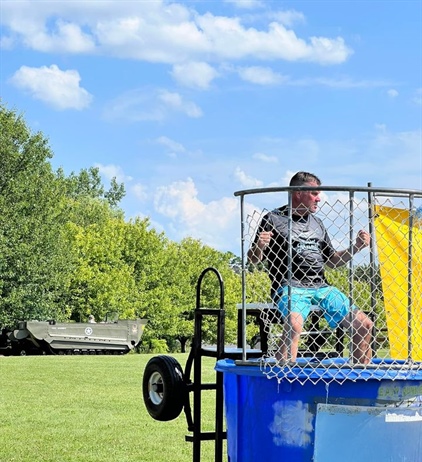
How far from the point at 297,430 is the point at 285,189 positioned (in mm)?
1543

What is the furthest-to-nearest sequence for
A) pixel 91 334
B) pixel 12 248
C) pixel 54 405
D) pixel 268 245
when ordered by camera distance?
pixel 12 248 < pixel 91 334 < pixel 54 405 < pixel 268 245

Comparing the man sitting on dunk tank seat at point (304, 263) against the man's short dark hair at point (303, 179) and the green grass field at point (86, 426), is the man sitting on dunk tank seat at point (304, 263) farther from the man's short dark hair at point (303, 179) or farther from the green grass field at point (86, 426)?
the green grass field at point (86, 426)

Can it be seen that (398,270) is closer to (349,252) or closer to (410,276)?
(410,276)

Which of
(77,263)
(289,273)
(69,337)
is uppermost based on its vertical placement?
(77,263)

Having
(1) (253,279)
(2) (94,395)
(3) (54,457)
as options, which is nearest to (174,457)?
(3) (54,457)

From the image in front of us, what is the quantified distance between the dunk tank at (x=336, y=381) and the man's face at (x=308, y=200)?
0.13 m

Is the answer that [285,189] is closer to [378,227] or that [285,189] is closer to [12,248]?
[378,227]

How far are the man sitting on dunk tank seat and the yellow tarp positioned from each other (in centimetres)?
24

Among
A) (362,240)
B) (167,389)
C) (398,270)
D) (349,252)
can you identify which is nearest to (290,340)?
(349,252)

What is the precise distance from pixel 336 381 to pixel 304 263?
97 cm

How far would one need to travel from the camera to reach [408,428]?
5879 millimetres

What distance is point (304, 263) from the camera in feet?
21.0

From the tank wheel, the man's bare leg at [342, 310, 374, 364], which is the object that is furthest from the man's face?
the tank wheel

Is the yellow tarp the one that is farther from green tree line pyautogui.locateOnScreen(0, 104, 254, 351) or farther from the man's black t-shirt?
green tree line pyautogui.locateOnScreen(0, 104, 254, 351)
